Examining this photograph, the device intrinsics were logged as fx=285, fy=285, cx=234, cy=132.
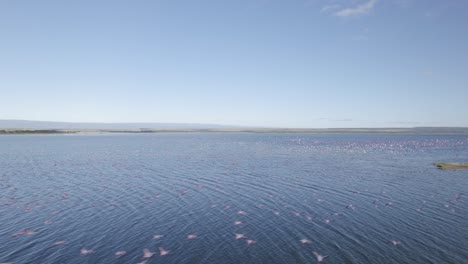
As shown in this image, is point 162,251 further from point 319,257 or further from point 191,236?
point 319,257

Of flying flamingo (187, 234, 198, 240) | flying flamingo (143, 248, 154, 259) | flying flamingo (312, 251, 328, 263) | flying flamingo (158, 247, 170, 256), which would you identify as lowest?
flying flamingo (312, 251, 328, 263)

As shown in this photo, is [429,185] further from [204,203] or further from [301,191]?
[204,203]

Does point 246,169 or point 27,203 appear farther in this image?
point 246,169

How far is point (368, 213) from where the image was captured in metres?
26.2

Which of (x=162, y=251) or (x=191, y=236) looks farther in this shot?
(x=191, y=236)

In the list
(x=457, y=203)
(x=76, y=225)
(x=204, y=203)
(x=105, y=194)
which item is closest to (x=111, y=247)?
(x=76, y=225)

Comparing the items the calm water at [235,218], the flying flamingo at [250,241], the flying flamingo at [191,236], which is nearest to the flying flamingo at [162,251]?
the calm water at [235,218]

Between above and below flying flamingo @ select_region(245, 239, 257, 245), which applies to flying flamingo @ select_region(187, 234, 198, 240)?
above

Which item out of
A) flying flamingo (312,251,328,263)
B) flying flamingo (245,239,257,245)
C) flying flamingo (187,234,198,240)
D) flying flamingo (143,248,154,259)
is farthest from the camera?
flying flamingo (187,234,198,240)

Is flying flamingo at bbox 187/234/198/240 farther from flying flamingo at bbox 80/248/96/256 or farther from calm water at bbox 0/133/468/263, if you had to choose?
flying flamingo at bbox 80/248/96/256

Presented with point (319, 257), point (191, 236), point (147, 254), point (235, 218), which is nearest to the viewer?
point (319, 257)

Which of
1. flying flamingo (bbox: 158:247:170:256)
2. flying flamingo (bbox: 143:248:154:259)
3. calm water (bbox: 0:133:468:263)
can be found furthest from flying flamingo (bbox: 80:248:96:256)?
flying flamingo (bbox: 158:247:170:256)

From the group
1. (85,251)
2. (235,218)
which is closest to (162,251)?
(85,251)

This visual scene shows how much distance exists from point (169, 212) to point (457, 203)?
1154 inches
